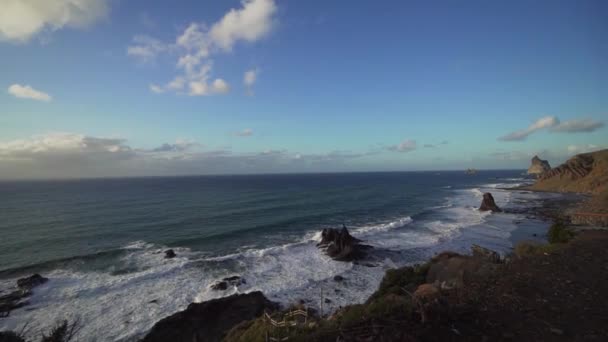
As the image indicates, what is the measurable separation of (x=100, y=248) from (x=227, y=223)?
47.4ft

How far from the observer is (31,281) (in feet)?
63.4

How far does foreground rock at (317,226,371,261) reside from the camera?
960 inches

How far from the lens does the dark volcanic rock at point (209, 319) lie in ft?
44.2

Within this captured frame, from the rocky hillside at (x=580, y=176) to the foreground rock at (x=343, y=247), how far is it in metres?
66.5

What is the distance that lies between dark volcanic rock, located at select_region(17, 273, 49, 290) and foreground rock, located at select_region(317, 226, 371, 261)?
22.5 m

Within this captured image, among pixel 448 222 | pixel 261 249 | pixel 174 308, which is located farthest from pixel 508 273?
pixel 448 222

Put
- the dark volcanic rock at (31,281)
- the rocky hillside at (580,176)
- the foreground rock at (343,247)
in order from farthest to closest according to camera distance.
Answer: the rocky hillside at (580,176)
the foreground rock at (343,247)
the dark volcanic rock at (31,281)

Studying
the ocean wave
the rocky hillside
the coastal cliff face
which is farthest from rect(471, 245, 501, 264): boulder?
the coastal cliff face

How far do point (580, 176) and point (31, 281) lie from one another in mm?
104405

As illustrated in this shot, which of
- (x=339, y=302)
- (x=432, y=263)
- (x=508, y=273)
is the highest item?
(x=508, y=273)

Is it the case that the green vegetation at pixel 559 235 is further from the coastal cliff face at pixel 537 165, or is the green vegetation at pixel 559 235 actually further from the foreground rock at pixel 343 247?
the coastal cliff face at pixel 537 165

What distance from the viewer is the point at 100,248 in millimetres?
27094

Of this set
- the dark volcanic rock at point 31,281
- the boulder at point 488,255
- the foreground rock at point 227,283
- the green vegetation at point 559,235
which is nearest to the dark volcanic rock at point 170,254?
the foreground rock at point 227,283

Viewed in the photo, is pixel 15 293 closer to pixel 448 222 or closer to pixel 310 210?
pixel 310 210
